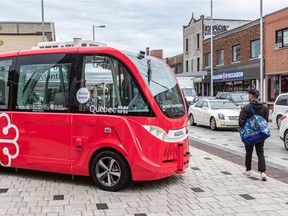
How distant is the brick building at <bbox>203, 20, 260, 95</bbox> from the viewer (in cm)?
3272

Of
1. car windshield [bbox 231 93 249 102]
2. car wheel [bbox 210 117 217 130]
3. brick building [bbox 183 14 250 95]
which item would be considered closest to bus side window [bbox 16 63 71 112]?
car wheel [bbox 210 117 217 130]

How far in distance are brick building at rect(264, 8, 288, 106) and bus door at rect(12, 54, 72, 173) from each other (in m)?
24.2

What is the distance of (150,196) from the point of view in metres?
5.99

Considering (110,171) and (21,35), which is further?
(21,35)

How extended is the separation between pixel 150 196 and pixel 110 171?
80 centimetres

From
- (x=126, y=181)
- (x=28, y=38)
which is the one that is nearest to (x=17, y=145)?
(x=126, y=181)

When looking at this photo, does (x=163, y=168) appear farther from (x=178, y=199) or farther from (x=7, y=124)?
(x=7, y=124)

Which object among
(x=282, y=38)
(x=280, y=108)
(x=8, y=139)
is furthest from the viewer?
(x=282, y=38)

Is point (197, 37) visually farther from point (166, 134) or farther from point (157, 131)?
point (157, 131)

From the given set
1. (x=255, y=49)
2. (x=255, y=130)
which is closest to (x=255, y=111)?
(x=255, y=130)

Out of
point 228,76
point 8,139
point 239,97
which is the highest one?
point 228,76

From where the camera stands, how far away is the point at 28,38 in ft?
114

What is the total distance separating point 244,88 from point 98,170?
3031 centimetres

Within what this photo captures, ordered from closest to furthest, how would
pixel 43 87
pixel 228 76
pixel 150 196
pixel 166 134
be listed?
pixel 150 196, pixel 166 134, pixel 43 87, pixel 228 76
